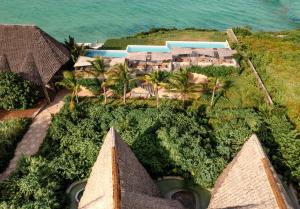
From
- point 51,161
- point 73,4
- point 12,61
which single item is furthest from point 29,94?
point 73,4

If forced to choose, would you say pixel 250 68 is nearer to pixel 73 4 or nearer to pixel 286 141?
pixel 286 141

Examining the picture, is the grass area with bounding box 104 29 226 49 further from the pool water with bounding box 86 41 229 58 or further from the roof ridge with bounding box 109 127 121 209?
the roof ridge with bounding box 109 127 121 209

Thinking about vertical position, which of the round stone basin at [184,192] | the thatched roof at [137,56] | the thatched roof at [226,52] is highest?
the thatched roof at [226,52]

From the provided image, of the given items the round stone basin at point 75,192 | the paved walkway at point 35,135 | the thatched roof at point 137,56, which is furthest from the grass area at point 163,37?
the round stone basin at point 75,192

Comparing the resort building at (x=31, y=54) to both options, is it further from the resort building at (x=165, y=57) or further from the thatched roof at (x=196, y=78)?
the thatched roof at (x=196, y=78)

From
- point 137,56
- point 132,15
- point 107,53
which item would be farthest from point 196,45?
point 132,15

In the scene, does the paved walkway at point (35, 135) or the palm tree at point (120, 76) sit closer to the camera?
the paved walkway at point (35, 135)

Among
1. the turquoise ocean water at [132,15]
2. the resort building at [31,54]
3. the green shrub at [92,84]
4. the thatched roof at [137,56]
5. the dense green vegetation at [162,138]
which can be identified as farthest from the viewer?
the turquoise ocean water at [132,15]
